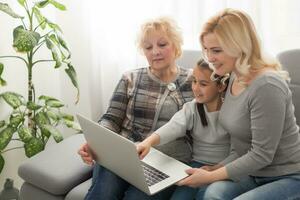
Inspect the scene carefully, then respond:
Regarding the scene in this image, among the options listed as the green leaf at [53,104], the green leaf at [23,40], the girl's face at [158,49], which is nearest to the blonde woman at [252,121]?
the girl's face at [158,49]

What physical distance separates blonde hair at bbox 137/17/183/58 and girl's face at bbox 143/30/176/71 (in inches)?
0.6

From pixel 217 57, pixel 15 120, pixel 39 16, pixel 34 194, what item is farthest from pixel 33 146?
pixel 217 57

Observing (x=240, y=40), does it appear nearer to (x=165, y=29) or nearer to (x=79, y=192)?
(x=165, y=29)

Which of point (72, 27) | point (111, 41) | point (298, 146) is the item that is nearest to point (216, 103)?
point (298, 146)

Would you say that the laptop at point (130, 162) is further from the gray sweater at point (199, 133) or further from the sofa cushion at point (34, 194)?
the sofa cushion at point (34, 194)

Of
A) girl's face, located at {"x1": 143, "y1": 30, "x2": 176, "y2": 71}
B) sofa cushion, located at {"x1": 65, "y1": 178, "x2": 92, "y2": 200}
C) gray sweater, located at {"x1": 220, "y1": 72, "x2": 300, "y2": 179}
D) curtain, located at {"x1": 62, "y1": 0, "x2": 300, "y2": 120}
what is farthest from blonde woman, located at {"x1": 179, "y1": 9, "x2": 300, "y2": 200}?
curtain, located at {"x1": 62, "y1": 0, "x2": 300, "y2": 120}

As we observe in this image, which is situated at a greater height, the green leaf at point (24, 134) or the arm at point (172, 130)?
the arm at point (172, 130)

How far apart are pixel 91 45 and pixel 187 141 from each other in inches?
38.2

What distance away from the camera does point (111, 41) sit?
2352 mm

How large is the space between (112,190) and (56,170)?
0.32 metres

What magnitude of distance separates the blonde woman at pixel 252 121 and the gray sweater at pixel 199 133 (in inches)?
4.6

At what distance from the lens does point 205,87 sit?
159 cm

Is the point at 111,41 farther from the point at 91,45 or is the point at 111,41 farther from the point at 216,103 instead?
the point at 216,103

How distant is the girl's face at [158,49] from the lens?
5.89 ft
